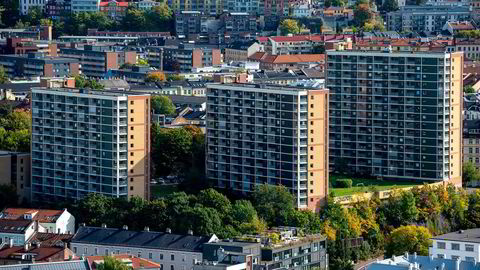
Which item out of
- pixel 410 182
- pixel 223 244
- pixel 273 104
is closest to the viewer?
pixel 223 244

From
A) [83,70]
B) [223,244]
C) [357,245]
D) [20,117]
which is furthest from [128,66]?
[223,244]

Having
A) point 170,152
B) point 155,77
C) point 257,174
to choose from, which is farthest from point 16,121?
point 155,77

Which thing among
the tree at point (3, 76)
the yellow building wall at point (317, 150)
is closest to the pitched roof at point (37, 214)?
the yellow building wall at point (317, 150)

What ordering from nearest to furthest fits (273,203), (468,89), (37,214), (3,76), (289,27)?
(37,214)
(273,203)
(468,89)
(3,76)
(289,27)

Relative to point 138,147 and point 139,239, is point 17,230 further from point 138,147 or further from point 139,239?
point 138,147

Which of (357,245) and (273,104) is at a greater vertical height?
(273,104)

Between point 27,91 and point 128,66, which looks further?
point 128,66

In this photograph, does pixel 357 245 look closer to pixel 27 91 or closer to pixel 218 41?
pixel 27 91
